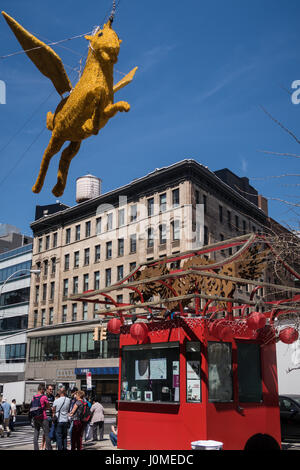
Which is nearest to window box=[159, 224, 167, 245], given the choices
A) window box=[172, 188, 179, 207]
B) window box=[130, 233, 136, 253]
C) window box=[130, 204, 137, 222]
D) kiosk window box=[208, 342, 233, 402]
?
window box=[172, 188, 179, 207]

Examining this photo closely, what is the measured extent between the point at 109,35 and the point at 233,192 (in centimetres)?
4569

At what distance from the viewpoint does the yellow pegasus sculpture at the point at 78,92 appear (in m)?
6.93

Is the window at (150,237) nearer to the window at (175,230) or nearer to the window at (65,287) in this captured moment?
the window at (175,230)

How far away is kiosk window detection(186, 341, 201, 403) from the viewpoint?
34.4ft

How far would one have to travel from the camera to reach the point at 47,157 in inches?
309

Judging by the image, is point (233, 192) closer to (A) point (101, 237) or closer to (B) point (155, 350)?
(A) point (101, 237)

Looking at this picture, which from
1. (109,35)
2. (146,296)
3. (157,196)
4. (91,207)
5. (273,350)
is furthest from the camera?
(91,207)

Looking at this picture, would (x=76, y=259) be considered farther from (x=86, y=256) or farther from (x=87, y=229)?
(x=87, y=229)

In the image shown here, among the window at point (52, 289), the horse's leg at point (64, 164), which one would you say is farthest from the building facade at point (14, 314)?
the horse's leg at point (64, 164)

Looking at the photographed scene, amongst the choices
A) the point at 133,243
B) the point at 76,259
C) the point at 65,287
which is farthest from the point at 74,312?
the point at 133,243

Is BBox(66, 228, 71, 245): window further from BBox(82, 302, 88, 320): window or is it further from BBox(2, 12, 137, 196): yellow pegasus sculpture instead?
BBox(2, 12, 137, 196): yellow pegasus sculpture

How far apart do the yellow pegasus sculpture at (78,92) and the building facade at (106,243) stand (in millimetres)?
35918

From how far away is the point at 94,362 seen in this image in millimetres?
49938

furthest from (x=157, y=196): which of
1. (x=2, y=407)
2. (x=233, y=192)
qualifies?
(x=2, y=407)
